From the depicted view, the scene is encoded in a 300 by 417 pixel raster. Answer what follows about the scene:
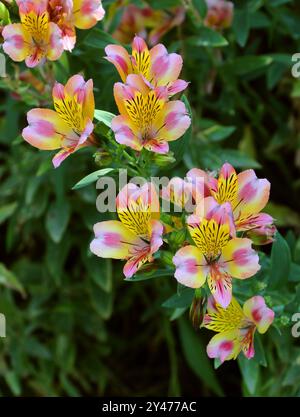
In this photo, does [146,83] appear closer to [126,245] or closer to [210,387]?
[126,245]

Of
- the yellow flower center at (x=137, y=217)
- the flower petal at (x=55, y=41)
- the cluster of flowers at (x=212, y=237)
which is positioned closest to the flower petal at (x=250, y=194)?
the cluster of flowers at (x=212, y=237)

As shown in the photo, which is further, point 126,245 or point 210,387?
point 210,387

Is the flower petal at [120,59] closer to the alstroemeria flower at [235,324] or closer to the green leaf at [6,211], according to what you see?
the alstroemeria flower at [235,324]

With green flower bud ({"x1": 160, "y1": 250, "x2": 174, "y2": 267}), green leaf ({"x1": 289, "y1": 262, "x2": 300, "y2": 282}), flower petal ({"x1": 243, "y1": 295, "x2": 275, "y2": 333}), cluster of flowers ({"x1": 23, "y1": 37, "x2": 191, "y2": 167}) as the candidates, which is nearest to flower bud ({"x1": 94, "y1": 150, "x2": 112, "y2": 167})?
cluster of flowers ({"x1": 23, "y1": 37, "x2": 191, "y2": 167})

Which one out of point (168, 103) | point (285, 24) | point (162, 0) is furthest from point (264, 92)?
point (168, 103)

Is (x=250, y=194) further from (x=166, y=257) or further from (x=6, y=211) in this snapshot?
(x=6, y=211)

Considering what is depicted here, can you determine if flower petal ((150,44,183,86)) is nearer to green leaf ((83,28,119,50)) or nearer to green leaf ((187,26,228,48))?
green leaf ((83,28,119,50))
